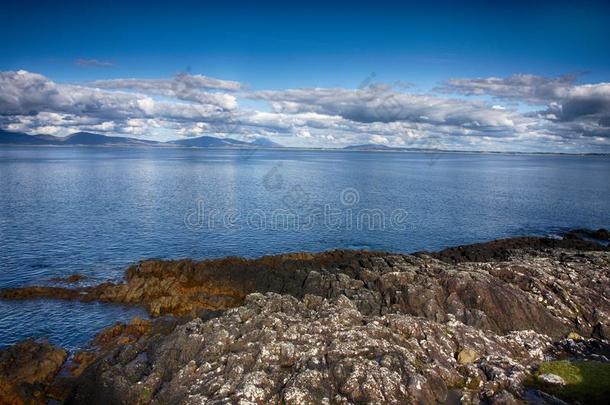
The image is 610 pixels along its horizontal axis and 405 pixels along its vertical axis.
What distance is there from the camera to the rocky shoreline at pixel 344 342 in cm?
2414

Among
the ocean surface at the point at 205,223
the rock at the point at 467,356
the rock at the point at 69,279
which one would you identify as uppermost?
the rock at the point at 467,356

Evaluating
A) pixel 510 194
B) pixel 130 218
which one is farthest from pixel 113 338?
pixel 510 194

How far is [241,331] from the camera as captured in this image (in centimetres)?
2914

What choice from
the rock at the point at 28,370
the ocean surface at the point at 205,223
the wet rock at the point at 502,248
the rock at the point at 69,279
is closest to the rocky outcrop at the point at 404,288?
the rock at the point at 69,279

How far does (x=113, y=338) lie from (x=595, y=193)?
474 ft

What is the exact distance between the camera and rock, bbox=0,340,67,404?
25734 mm

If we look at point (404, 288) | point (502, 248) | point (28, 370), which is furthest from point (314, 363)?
point (502, 248)

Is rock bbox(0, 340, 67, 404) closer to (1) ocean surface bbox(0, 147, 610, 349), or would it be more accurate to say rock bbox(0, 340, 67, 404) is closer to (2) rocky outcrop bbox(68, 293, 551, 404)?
(2) rocky outcrop bbox(68, 293, 551, 404)

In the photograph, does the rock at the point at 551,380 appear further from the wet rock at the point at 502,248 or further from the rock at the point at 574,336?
the wet rock at the point at 502,248

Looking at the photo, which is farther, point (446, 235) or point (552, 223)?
point (552, 223)

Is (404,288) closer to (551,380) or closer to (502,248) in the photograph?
(551,380)

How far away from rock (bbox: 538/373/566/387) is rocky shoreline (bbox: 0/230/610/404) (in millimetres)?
115

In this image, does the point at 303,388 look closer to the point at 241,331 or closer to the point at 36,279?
the point at 241,331

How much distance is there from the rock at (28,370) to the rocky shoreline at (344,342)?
0.32 feet
